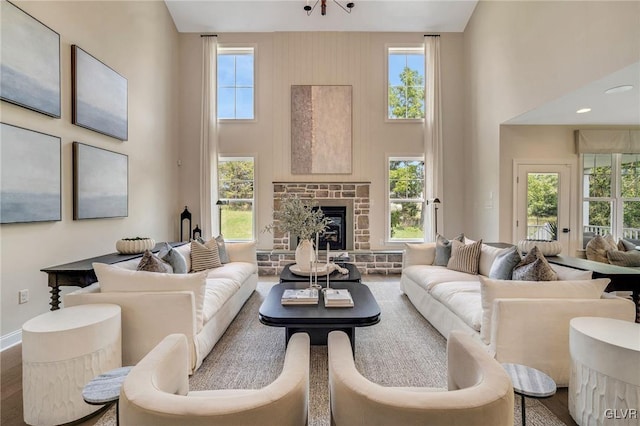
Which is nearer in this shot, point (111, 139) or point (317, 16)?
point (111, 139)

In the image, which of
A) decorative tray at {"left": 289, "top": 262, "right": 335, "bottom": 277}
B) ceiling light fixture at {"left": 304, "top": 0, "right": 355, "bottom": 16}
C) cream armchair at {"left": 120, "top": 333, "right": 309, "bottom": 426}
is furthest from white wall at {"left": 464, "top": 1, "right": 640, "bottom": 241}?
cream armchair at {"left": 120, "top": 333, "right": 309, "bottom": 426}

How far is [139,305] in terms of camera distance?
2.16 m

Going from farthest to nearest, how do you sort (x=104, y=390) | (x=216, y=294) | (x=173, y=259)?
1. (x=173, y=259)
2. (x=216, y=294)
3. (x=104, y=390)

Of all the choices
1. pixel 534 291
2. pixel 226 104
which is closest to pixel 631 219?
pixel 534 291

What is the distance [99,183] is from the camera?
12.9ft

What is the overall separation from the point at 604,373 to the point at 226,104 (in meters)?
6.56

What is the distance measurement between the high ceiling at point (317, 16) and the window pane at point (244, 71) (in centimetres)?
51

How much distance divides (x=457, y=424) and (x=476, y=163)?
5872 mm

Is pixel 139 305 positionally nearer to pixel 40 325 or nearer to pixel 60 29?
pixel 40 325

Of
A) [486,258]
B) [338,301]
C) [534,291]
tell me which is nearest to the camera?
[534,291]

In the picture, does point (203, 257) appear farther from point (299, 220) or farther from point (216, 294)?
point (299, 220)

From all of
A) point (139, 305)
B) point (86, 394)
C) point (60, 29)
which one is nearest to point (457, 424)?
point (86, 394)

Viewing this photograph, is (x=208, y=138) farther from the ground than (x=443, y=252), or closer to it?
farther from the ground

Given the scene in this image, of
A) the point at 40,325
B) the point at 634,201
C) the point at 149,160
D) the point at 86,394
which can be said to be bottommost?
the point at 86,394
